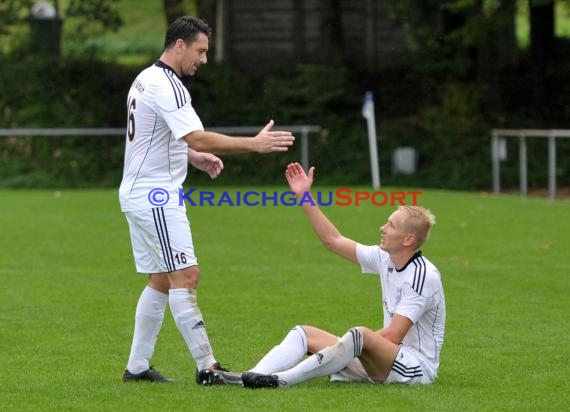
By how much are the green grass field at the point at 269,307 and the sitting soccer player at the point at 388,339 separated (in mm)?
117

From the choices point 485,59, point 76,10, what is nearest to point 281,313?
point 485,59

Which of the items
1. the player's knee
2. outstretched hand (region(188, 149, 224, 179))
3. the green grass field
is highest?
outstretched hand (region(188, 149, 224, 179))

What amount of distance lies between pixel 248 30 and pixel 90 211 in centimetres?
1515

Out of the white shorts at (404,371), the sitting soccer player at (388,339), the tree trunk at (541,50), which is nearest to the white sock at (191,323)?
the sitting soccer player at (388,339)

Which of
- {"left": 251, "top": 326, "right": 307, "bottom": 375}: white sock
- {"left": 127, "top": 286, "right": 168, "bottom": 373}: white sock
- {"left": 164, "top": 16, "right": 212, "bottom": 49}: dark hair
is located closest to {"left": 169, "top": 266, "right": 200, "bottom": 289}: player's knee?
{"left": 127, "top": 286, "right": 168, "bottom": 373}: white sock

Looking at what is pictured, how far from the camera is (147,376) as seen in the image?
8.02 m

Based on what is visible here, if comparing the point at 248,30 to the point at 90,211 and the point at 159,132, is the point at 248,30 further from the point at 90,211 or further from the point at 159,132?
the point at 159,132

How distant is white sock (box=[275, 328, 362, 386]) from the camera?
7445 mm

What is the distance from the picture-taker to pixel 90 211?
73.5ft

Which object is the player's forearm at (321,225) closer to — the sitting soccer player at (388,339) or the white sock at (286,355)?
the sitting soccer player at (388,339)

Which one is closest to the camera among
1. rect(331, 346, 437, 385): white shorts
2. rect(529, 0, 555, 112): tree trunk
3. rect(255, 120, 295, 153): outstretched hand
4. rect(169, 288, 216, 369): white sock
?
rect(255, 120, 295, 153): outstretched hand

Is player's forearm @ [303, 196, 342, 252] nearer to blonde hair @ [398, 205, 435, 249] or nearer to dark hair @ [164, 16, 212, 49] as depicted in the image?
blonde hair @ [398, 205, 435, 249]

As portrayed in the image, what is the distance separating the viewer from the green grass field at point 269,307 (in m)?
7.43

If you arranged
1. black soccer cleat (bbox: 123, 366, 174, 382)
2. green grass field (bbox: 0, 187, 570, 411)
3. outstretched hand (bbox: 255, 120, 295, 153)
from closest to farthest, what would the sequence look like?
green grass field (bbox: 0, 187, 570, 411), outstretched hand (bbox: 255, 120, 295, 153), black soccer cleat (bbox: 123, 366, 174, 382)
